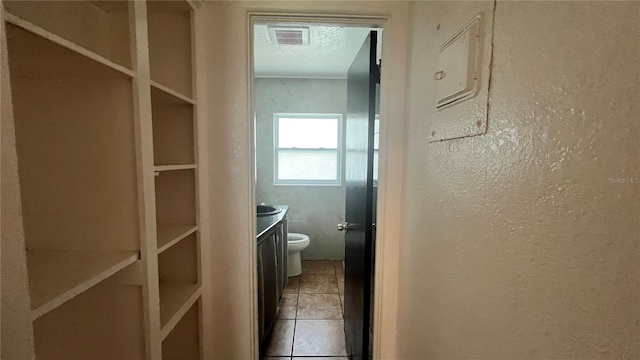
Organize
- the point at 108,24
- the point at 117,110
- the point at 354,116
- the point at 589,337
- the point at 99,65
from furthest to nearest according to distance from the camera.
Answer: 1. the point at 354,116
2. the point at 108,24
3. the point at 117,110
4. the point at 99,65
5. the point at 589,337

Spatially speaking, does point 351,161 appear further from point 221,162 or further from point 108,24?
point 108,24

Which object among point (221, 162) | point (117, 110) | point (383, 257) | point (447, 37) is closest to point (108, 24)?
point (117, 110)

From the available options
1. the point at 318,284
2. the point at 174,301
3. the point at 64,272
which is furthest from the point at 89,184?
the point at 318,284

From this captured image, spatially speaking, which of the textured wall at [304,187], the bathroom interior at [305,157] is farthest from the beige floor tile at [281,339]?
the textured wall at [304,187]

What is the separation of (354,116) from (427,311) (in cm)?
126

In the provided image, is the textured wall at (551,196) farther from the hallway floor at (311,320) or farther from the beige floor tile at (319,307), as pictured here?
the beige floor tile at (319,307)

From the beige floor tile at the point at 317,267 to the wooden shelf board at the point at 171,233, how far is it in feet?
7.50

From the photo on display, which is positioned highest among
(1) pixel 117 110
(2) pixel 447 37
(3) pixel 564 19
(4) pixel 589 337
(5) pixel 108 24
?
(5) pixel 108 24

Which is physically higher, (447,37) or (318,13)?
(318,13)

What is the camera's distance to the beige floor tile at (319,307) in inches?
96.1

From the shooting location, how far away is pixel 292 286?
3.01m

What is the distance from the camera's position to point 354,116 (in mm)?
1870

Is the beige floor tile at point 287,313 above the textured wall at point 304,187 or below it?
below

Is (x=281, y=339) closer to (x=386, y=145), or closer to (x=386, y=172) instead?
(x=386, y=172)
